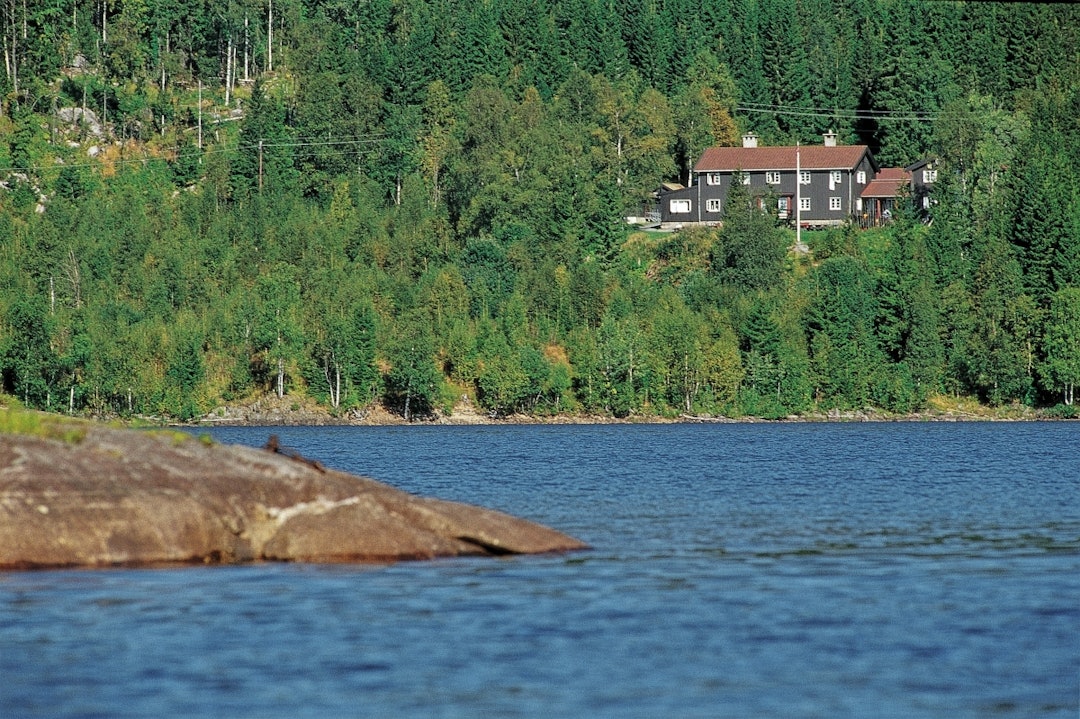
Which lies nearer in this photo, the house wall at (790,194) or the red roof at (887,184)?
the red roof at (887,184)

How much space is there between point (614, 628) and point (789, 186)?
159160 mm

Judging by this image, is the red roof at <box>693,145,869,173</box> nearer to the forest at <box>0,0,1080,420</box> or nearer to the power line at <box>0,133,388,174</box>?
the forest at <box>0,0,1080,420</box>

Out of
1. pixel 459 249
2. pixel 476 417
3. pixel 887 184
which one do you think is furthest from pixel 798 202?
pixel 476 417

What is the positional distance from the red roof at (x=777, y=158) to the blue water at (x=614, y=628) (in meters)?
138

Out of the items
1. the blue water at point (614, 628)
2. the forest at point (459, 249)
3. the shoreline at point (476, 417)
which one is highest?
the forest at point (459, 249)

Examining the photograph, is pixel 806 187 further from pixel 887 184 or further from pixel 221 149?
pixel 221 149

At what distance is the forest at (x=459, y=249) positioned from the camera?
5374 inches

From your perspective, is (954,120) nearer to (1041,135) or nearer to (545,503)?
(1041,135)

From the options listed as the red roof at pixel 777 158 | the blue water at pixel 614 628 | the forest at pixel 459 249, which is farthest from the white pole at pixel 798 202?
the blue water at pixel 614 628

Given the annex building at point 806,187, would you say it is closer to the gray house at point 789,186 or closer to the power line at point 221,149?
the gray house at point 789,186

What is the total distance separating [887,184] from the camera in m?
180

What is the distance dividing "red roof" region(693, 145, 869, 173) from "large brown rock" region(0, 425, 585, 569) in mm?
151532

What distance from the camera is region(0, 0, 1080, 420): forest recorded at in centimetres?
13650

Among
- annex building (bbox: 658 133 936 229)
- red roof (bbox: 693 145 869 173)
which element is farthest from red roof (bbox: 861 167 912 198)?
red roof (bbox: 693 145 869 173)
